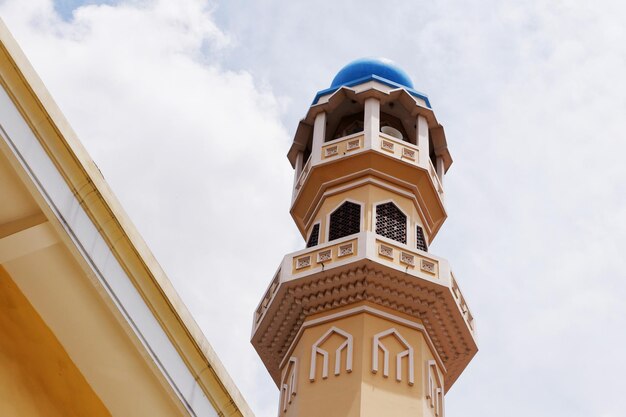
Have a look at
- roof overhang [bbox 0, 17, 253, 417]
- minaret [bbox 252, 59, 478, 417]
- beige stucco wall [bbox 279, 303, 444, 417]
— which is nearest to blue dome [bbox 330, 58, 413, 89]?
minaret [bbox 252, 59, 478, 417]

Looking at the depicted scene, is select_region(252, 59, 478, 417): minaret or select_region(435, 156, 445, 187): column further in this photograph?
select_region(435, 156, 445, 187): column

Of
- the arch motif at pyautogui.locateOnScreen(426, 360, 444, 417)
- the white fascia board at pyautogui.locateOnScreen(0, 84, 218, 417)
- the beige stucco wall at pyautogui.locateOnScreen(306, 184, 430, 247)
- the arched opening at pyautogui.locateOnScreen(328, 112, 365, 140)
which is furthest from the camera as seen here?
the arched opening at pyautogui.locateOnScreen(328, 112, 365, 140)

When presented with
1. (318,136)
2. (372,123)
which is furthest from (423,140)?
(318,136)

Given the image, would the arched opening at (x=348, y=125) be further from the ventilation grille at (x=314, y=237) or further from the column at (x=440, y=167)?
the ventilation grille at (x=314, y=237)

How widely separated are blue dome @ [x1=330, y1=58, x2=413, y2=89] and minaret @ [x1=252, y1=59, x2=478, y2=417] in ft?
1.12

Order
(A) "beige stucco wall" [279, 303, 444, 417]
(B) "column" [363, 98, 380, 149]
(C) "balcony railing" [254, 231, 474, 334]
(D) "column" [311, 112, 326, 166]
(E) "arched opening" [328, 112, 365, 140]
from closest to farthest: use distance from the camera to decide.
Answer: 1. (A) "beige stucco wall" [279, 303, 444, 417]
2. (C) "balcony railing" [254, 231, 474, 334]
3. (B) "column" [363, 98, 380, 149]
4. (D) "column" [311, 112, 326, 166]
5. (E) "arched opening" [328, 112, 365, 140]

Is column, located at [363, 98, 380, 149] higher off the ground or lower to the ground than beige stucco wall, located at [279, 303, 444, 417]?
higher

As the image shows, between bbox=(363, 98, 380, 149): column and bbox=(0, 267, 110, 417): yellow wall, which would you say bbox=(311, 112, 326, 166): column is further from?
bbox=(0, 267, 110, 417): yellow wall

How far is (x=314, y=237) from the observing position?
16047 mm

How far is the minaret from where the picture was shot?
13242mm

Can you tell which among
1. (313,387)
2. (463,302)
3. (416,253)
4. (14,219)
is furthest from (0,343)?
(463,302)

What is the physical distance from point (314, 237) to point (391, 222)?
1559 mm

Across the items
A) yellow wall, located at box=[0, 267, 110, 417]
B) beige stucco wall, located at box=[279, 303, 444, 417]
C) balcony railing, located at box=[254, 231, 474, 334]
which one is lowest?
yellow wall, located at box=[0, 267, 110, 417]

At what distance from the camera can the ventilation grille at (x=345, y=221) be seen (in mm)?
15445
